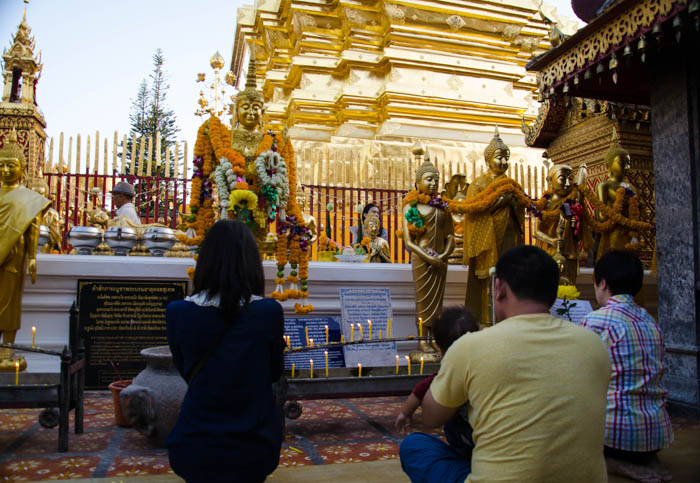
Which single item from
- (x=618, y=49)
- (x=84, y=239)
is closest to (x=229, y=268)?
(x=618, y=49)

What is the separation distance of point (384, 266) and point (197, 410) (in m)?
4.45

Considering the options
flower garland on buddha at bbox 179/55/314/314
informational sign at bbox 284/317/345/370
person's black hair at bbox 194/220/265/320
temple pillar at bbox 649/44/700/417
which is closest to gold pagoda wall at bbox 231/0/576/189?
flower garland on buddha at bbox 179/55/314/314

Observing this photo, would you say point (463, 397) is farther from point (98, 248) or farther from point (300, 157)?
point (300, 157)

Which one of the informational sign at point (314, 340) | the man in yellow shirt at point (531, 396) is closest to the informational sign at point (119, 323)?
the informational sign at point (314, 340)

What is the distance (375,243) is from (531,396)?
6286mm

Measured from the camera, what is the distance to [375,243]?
26.2 ft

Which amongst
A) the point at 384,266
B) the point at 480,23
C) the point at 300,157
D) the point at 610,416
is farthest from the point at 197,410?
the point at 480,23

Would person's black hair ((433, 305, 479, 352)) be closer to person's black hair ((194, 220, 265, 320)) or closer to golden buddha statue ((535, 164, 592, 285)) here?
person's black hair ((194, 220, 265, 320))

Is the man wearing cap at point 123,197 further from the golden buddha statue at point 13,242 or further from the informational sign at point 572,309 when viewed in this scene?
the informational sign at point 572,309

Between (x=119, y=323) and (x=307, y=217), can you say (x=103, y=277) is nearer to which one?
(x=119, y=323)

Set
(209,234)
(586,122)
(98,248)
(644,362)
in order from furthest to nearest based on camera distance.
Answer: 1. (586,122)
2. (98,248)
3. (644,362)
4. (209,234)

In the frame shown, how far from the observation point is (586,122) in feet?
30.5

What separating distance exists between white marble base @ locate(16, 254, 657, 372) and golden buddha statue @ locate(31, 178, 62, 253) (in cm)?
73

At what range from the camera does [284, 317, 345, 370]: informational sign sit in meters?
4.30
